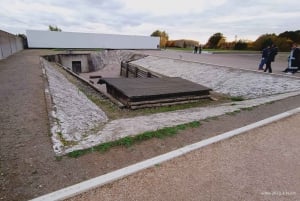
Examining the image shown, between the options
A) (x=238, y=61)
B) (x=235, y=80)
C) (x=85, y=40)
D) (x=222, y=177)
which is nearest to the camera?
(x=222, y=177)

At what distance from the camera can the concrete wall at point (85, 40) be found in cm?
3162

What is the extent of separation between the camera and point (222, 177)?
276 centimetres

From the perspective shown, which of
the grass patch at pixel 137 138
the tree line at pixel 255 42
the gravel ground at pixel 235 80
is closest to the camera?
the grass patch at pixel 137 138

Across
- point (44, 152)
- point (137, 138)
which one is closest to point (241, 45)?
point (137, 138)

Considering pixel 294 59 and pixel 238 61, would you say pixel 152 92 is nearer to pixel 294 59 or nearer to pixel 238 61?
pixel 294 59

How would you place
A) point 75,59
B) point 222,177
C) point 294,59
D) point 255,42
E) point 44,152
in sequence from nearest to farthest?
point 222,177 → point 44,152 → point 294,59 → point 75,59 → point 255,42

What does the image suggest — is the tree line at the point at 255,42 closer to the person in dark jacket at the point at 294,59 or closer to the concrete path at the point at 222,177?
the person in dark jacket at the point at 294,59

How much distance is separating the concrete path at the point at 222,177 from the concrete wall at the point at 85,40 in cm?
3489

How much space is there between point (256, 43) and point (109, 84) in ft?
133

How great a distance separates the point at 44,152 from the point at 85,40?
34.7 metres

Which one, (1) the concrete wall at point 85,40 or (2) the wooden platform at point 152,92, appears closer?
(2) the wooden platform at point 152,92

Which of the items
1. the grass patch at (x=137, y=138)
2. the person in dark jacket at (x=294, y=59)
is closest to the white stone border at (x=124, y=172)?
the grass patch at (x=137, y=138)

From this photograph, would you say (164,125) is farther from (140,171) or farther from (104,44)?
(104,44)

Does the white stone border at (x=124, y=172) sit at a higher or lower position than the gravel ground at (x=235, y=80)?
lower
